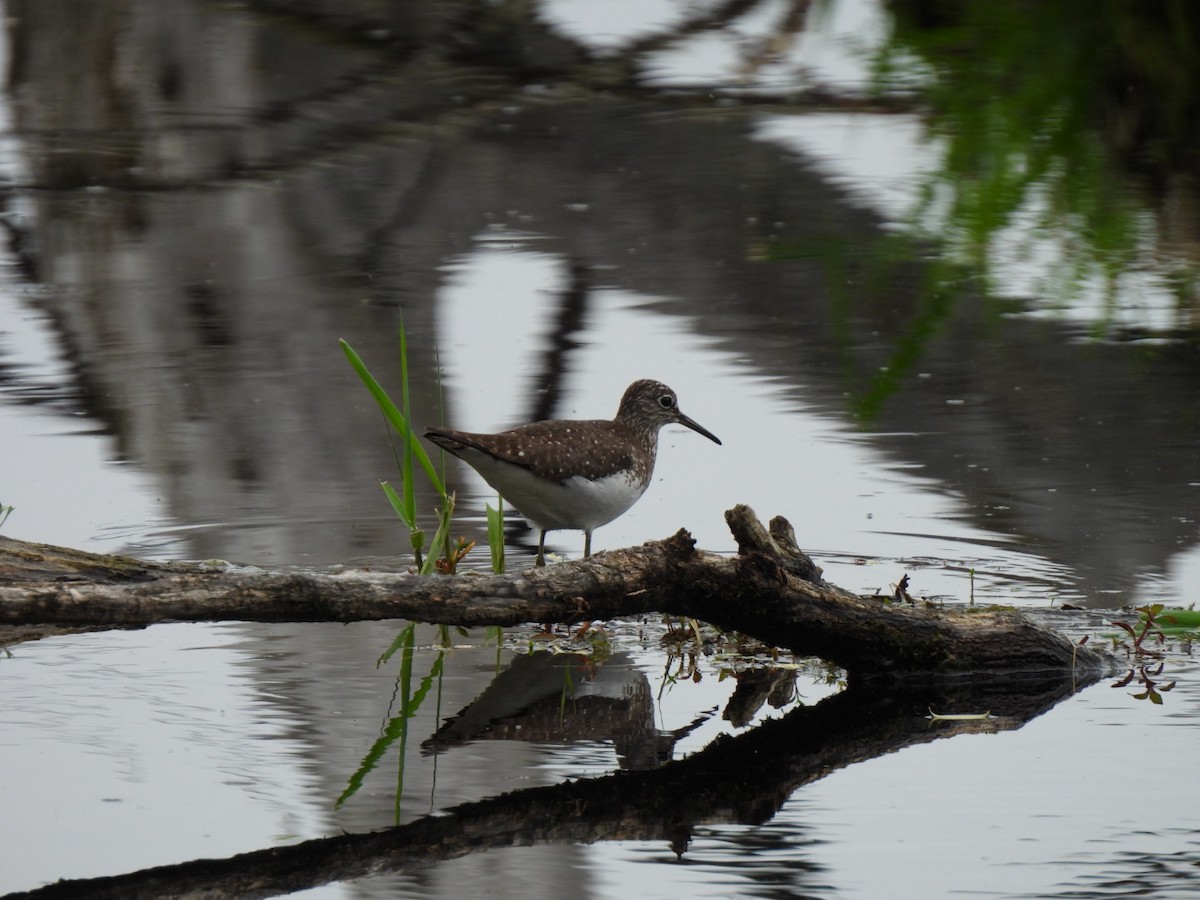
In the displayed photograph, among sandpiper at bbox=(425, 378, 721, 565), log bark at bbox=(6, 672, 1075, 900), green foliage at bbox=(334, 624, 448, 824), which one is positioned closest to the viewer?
log bark at bbox=(6, 672, 1075, 900)

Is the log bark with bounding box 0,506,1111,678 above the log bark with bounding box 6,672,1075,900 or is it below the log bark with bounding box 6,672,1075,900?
above

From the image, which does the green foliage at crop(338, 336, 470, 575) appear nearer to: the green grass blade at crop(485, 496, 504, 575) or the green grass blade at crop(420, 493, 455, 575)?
the green grass blade at crop(420, 493, 455, 575)

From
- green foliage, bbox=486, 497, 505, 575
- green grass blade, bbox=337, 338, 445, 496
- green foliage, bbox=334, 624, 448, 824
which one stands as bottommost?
green foliage, bbox=334, 624, 448, 824

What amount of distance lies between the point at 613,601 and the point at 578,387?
4.11 meters

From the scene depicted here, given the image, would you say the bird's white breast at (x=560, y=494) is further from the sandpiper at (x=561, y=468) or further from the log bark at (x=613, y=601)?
the log bark at (x=613, y=601)

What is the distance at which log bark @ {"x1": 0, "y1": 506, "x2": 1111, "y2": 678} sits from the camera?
16.7 feet

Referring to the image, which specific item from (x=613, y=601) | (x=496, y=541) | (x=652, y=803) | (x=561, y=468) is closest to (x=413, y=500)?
(x=496, y=541)

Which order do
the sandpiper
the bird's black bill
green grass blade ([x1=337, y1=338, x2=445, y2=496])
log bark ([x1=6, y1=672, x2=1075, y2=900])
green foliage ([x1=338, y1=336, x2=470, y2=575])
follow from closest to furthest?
log bark ([x1=6, y1=672, x2=1075, y2=900]), green grass blade ([x1=337, y1=338, x2=445, y2=496]), green foliage ([x1=338, y1=336, x2=470, y2=575]), the sandpiper, the bird's black bill

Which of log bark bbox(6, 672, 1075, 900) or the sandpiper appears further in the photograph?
the sandpiper

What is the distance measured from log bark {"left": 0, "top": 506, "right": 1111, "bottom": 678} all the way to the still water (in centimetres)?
27

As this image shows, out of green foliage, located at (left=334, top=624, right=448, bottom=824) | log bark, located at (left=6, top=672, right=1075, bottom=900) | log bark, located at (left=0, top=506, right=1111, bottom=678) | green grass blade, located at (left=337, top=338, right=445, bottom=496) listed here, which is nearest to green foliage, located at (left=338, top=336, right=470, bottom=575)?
green grass blade, located at (left=337, top=338, right=445, bottom=496)

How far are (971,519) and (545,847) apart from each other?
3804 millimetres

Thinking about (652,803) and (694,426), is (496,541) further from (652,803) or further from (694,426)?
(652,803)

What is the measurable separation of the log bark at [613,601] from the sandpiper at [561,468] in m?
1.23
